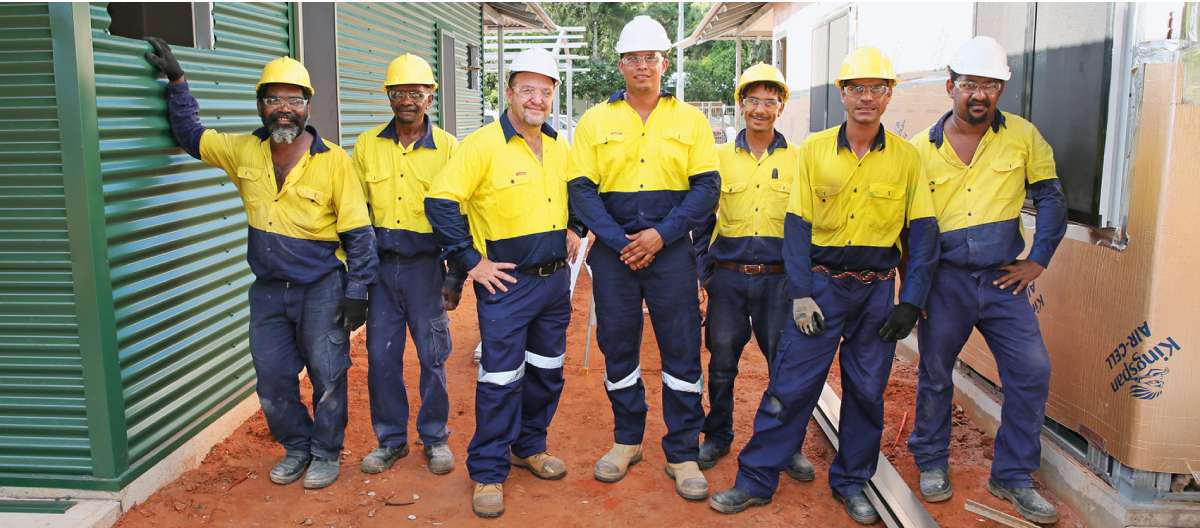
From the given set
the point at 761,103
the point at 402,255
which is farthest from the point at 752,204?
the point at 402,255

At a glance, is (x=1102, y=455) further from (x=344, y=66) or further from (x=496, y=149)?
(x=344, y=66)

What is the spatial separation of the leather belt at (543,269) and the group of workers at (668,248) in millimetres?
16

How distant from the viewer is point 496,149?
174 inches

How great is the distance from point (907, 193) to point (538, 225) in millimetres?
1801

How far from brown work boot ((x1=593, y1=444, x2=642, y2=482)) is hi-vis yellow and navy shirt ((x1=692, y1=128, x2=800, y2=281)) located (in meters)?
1.14

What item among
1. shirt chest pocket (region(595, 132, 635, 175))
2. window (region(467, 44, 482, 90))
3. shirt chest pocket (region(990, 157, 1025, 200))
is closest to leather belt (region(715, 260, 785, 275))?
shirt chest pocket (region(595, 132, 635, 175))

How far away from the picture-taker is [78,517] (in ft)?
13.5

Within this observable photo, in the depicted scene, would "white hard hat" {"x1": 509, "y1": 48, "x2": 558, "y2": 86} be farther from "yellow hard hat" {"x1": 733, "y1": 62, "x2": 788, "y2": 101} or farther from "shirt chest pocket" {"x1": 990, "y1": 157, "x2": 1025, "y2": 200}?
"shirt chest pocket" {"x1": 990, "y1": 157, "x2": 1025, "y2": 200}

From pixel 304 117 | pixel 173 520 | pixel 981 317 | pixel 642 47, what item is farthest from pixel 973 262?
pixel 173 520

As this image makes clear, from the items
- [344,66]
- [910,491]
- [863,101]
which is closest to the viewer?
[863,101]

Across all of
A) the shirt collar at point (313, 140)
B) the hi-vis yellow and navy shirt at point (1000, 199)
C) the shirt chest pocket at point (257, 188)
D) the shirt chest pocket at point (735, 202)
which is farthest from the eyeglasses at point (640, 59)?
the shirt chest pocket at point (257, 188)

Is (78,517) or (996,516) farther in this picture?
(996,516)

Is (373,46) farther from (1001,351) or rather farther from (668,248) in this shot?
(1001,351)

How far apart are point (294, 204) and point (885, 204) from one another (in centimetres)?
290
